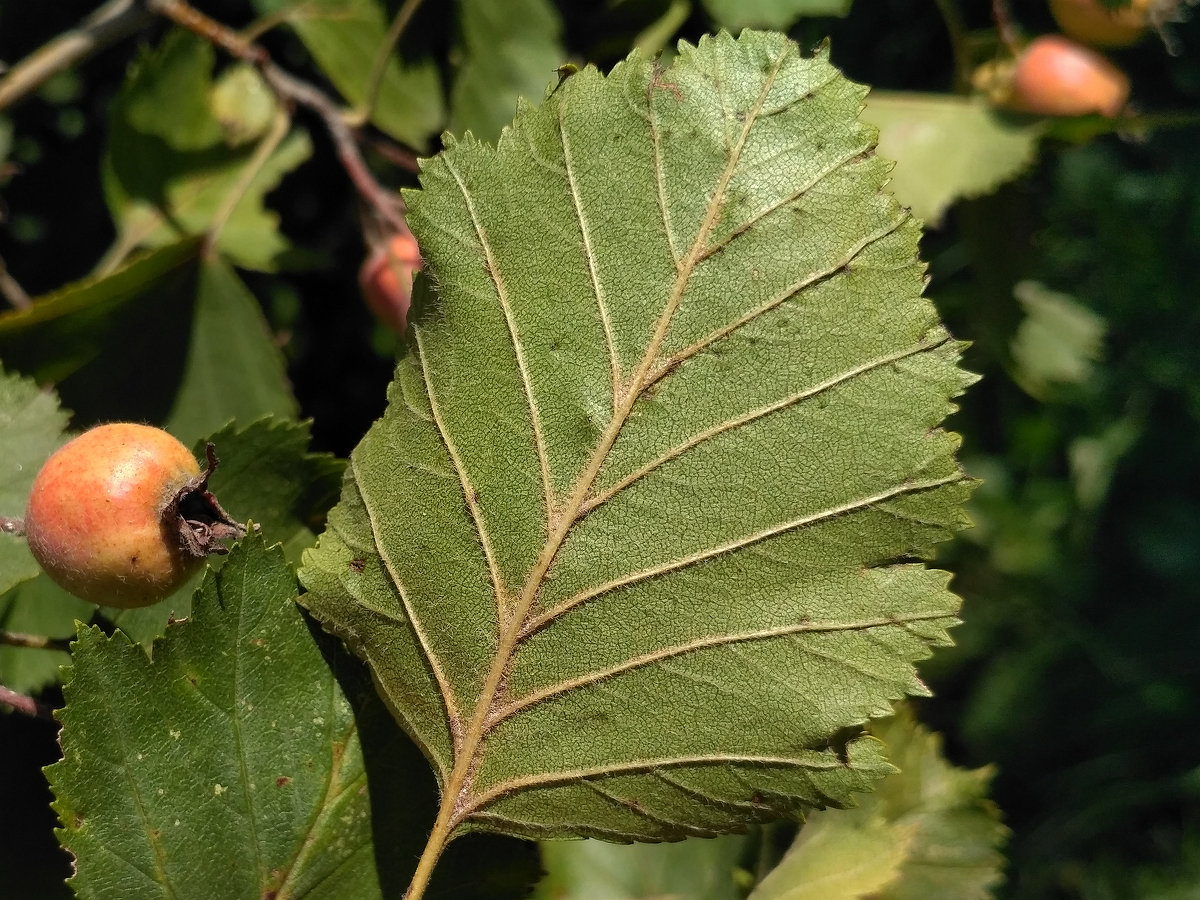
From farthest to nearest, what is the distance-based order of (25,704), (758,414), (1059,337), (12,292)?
(1059,337) → (12,292) → (25,704) → (758,414)

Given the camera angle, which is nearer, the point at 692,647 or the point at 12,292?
the point at 692,647

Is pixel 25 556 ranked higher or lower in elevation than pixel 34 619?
higher

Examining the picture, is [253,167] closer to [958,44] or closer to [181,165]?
[181,165]

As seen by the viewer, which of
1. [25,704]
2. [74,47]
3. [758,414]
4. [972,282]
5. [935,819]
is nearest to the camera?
[758,414]

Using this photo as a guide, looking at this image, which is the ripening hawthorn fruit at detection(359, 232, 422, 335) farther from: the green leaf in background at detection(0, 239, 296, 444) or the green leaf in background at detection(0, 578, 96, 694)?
the green leaf in background at detection(0, 578, 96, 694)

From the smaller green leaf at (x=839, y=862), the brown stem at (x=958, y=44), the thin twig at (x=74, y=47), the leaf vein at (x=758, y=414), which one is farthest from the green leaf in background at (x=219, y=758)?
the brown stem at (x=958, y=44)

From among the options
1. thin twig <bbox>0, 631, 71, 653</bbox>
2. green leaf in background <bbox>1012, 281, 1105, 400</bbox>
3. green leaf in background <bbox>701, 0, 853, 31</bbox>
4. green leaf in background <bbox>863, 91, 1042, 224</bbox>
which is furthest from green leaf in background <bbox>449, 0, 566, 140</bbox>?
green leaf in background <bbox>1012, 281, 1105, 400</bbox>

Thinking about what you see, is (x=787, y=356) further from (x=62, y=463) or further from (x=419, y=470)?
(x=62, y=463)

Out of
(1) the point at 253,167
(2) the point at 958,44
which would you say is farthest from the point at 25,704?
(2) the point at 958,44
